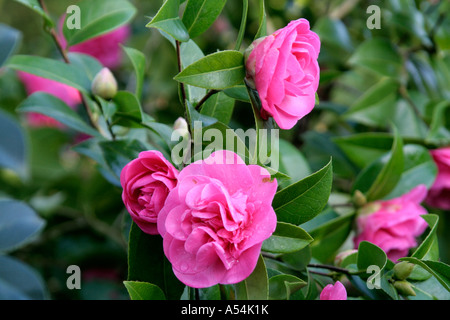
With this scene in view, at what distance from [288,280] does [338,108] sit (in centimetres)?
61

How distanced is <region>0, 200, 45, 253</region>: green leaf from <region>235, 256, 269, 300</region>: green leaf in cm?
46

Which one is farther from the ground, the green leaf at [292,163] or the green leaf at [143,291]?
the green leaf at [143,291]

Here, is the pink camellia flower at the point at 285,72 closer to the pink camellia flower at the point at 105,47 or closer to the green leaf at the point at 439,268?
the green leaf at the point at 439,268

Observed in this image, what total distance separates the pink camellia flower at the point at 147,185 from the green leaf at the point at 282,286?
14cm

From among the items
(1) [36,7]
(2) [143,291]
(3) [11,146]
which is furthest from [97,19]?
(2) [143,291]

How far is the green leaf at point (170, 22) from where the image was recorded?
1.73 feet

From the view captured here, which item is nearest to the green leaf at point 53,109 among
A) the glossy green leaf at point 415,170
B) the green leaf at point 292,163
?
the green leaf at point 292,163

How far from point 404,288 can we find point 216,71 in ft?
1.09

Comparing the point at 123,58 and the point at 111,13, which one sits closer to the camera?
the point at 111,13

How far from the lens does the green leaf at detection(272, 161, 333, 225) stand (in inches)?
22.4

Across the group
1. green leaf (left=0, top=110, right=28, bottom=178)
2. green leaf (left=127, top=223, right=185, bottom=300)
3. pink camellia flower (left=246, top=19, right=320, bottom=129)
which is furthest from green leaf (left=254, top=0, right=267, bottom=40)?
green leaf (left=0, top=110, right=28, bottom=178)
